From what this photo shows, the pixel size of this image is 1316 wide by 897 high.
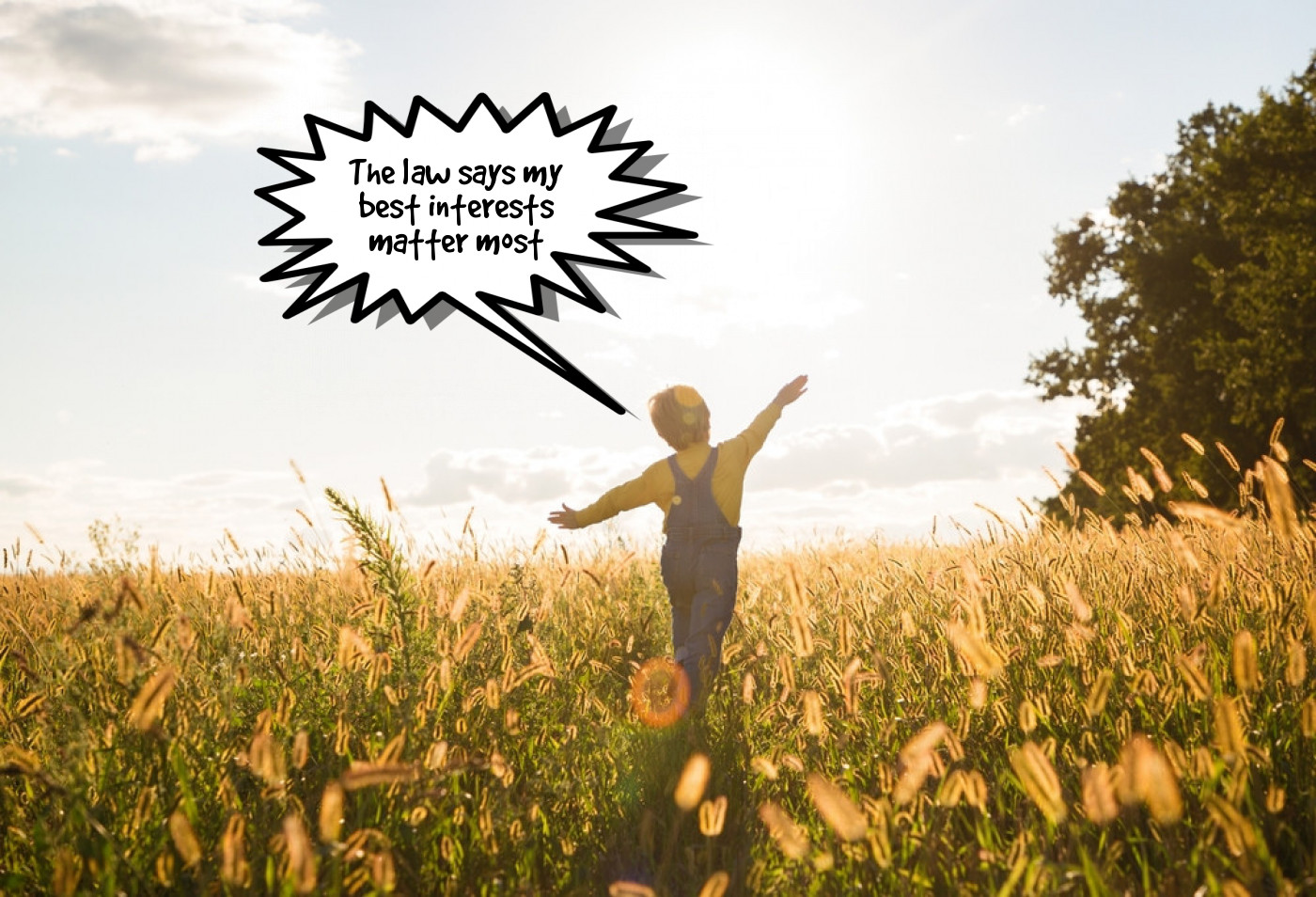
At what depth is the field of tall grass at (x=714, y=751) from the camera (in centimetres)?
213

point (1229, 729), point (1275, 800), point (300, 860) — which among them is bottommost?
point (1275, 800)

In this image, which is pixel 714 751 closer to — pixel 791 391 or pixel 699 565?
pixel 699 565

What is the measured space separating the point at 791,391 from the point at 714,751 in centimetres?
263

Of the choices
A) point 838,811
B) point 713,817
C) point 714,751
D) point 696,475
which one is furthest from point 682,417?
point 838,811

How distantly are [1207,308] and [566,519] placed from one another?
682 inches

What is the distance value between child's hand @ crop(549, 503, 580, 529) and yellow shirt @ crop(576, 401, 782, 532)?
4 centimetres

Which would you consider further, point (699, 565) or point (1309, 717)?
point (699, 565)

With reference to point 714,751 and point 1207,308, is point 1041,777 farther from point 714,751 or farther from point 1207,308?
point 1207,308

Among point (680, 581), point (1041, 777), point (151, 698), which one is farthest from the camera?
point (680, 581)

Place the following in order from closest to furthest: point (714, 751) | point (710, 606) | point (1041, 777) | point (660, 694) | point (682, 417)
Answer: point (1041, 777) < point (714, 751) < point (660, 694) < point (710, 606) < point (682, 417)

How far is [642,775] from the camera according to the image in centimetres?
369

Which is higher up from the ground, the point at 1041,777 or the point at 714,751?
the point at 1041,777

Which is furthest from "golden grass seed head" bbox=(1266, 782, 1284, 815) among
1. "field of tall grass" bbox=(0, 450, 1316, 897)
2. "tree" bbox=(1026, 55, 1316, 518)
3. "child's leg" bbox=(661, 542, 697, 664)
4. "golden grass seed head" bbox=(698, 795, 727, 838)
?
"tree" bbox=(1026, 55, 1316, 518)

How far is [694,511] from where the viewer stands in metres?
5.54
